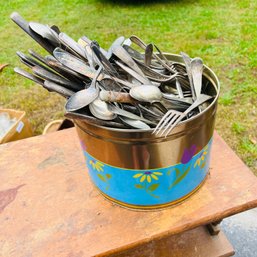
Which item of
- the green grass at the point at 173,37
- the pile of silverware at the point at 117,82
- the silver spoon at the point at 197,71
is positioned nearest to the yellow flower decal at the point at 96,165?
the pile of silverware at the point at 117,82

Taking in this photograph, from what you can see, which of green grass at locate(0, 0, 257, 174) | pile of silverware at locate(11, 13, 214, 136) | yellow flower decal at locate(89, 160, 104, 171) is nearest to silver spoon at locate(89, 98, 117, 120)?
pile of silverware at locate(11, 13, 214, 136)

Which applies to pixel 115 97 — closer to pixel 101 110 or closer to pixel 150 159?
pixel 101 110

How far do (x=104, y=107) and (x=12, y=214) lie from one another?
398 mm

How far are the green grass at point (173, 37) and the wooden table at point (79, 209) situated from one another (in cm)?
78

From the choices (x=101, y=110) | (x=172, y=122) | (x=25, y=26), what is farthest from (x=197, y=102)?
(x=25, y=26)

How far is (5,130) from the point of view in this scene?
1589 millimetres

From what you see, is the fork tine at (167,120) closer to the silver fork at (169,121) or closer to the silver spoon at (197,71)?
the silver fork at (169,121)

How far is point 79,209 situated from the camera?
2.43 feet

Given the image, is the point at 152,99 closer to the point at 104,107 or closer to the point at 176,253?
the point at 104,107

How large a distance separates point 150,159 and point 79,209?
0.85ft

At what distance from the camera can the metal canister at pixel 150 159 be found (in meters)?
0.56

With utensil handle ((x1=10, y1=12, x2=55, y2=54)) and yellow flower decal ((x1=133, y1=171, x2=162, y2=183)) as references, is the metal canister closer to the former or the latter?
yellow flower decal ((x1=133, y1=171, x2=162, y2=183))

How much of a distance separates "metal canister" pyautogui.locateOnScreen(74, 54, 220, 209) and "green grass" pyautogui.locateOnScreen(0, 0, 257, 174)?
0.91 metres

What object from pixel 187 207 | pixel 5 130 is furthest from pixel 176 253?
pixel 5 130
